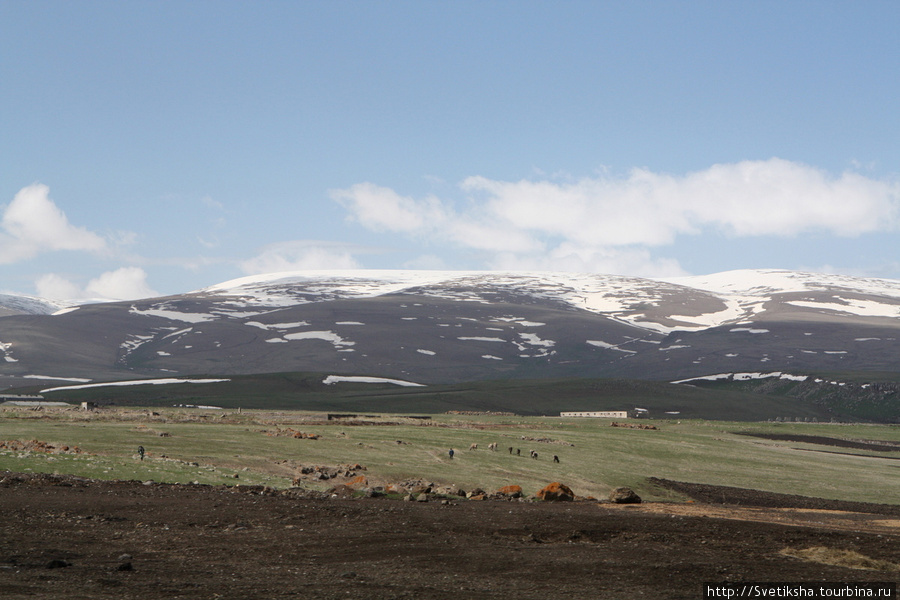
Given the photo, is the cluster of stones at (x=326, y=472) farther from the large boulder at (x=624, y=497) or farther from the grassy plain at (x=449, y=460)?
the large boulder at (x=624, y=497)

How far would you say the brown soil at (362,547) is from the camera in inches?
579

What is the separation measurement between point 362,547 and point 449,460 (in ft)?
72.6

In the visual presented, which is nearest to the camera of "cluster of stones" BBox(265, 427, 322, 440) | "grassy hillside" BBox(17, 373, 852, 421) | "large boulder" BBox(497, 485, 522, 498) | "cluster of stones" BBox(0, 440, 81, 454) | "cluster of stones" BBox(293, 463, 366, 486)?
"large boulder" BBox(497, 485, 522, 498)

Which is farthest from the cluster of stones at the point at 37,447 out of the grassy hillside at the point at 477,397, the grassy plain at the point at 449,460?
the grassy hillside at the point at 477,397

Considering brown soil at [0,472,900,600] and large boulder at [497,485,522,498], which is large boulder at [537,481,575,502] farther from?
brown soil at [0,472,900,600]

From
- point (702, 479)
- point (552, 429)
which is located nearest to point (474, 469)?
point (702, 479)

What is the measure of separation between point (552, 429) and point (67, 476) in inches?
1808

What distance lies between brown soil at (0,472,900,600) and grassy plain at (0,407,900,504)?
5.18 metres

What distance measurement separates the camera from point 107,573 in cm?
1502

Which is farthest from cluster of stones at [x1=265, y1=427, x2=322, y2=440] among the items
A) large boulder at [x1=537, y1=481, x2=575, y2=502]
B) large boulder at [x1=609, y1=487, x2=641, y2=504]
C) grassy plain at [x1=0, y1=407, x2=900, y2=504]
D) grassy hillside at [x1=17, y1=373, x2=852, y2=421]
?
grassy hillside at [x1=17, y1=373, x2=852, y2=421]

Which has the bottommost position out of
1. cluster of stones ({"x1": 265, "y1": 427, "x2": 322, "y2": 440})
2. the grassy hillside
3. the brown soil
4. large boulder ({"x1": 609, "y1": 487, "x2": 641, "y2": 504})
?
large boulder ({"x1": 609, "y1": 487, "x2": 641, "y2": 504})

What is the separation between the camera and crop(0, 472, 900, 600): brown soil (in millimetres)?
14711

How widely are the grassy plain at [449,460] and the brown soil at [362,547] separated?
17.0 ft

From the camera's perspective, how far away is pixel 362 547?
61.5 ft
